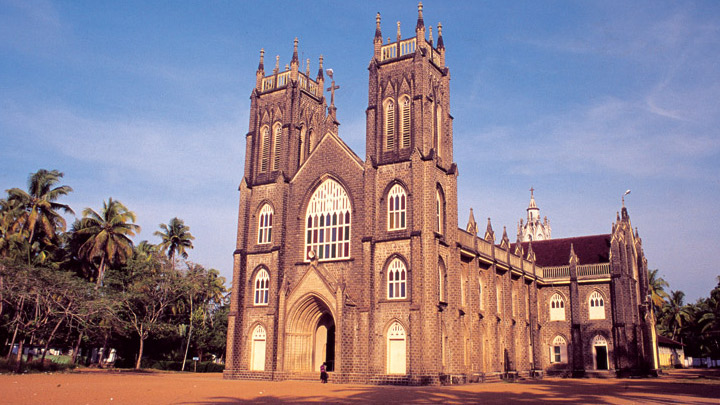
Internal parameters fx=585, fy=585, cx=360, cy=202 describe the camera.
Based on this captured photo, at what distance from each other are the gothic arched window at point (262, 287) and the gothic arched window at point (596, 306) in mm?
27157

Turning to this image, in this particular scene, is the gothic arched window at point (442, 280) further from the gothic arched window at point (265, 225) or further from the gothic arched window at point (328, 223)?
the gothic arched window at point (265, 225)

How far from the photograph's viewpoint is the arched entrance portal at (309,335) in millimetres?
34875

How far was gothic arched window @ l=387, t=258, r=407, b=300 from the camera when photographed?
3247 centimetres

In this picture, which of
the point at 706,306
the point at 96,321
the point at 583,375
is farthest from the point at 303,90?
the point at 706,306

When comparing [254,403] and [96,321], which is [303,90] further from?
[254,403]

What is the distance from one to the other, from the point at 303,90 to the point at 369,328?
58.3 ft

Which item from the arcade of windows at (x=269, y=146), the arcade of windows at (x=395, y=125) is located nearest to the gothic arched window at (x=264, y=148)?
the arcade of windows at (x=269, y=146)

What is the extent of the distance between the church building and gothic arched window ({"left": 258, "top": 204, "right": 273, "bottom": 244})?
0.08 m

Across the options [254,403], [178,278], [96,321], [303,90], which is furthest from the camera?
[178,278]

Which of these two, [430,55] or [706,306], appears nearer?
[430,55]

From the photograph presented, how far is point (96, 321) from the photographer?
43.8m

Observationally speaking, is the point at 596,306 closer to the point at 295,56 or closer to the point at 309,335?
the point at 309,335

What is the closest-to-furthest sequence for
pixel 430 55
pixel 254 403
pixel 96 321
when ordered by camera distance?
1. pixel 254 403
2. pixel 430 55
3. pixel 96 321

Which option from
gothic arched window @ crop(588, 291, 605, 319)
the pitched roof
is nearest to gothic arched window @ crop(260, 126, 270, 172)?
the pitched roof
